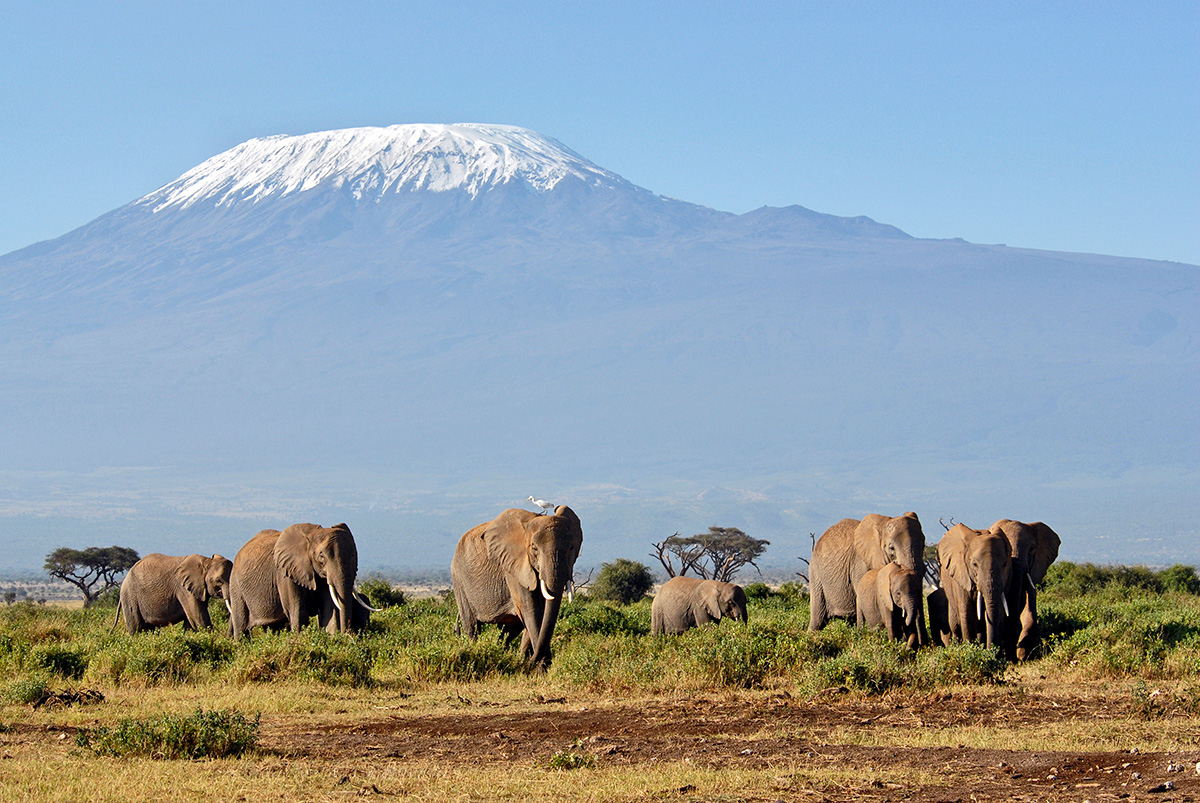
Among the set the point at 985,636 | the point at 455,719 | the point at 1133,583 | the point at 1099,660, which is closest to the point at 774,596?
the point at 1133,583

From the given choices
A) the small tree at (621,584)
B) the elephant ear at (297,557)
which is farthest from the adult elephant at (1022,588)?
the small tree at (621,584)

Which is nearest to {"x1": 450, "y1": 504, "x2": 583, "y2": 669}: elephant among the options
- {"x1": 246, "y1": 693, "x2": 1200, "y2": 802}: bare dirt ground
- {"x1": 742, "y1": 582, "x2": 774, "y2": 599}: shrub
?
{"x1": 246, "y1": 693, "x2": 1200, "y2": 802}: bare dirt ground

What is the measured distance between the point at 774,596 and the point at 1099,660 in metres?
20.6

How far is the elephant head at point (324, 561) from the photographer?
68.8 feet

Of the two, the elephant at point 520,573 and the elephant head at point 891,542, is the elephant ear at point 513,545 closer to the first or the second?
the elephant at point 520,573

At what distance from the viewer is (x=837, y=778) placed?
1122cm

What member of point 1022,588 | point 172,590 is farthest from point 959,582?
point 172,590

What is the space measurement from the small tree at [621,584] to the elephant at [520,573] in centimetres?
3006

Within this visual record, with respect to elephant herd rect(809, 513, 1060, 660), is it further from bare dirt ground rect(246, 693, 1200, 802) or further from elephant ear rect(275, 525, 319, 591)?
elephant ear rect(275, 525, 319, 591)

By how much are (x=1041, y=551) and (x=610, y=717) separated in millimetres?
9739

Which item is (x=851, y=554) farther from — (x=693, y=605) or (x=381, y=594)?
(x=381, y=594)

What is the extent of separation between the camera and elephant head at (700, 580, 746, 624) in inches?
964

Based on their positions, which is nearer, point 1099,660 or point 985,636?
point 1099,660

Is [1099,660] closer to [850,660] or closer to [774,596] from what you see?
[850,660]
